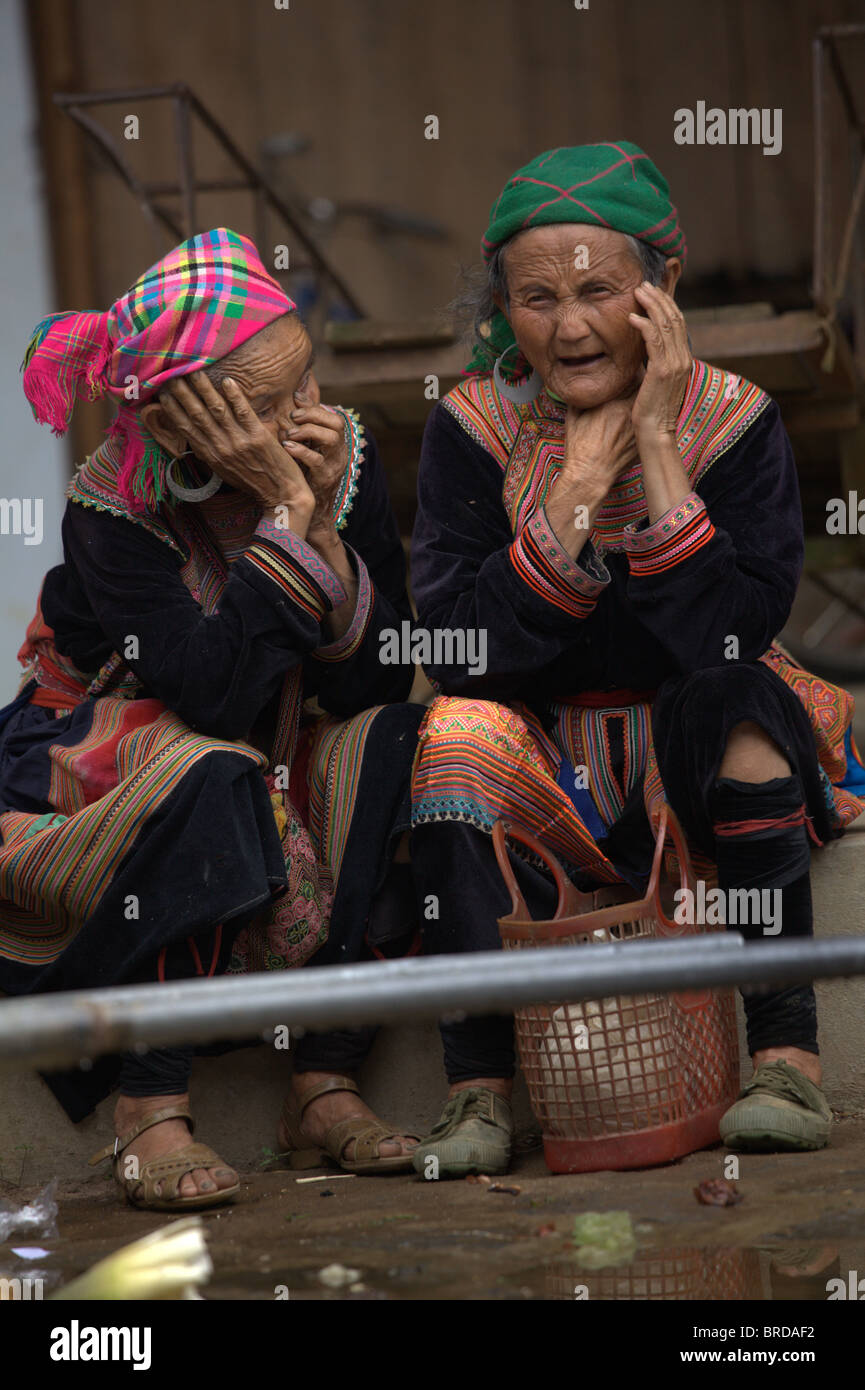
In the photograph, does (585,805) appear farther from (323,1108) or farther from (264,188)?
(264,188)

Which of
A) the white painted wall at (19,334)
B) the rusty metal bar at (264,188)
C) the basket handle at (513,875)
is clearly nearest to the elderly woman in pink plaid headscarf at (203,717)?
the basket handle at (513,875)

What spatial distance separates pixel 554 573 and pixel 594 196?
0.65 meters

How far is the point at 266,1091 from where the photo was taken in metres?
2.98

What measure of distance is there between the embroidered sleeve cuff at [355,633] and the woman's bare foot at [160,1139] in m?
0.81

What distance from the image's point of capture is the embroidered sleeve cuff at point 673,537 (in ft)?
8.68

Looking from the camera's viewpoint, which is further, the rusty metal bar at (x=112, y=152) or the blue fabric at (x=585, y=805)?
the rusty metal bar at (x=112, y=152)

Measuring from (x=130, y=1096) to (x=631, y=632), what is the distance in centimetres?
116

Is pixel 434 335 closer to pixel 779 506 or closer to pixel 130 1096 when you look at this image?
pixel 779 506

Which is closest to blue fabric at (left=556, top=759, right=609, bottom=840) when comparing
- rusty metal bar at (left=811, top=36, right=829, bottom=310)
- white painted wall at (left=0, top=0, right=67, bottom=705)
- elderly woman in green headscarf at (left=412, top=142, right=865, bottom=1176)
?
elderly woman in green headscarf at (left=412, top=142, right=865, bottom=1176)

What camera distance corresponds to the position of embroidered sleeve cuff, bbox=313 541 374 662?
9.48 feet

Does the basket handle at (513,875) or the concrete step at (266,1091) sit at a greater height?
the basket handle at (513,875)

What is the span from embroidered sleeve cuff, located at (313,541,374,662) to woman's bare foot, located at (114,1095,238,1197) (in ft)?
2.65

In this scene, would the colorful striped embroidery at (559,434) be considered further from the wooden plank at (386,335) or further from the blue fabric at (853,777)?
the wooden plank at (386,335)

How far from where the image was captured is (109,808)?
2.67m
